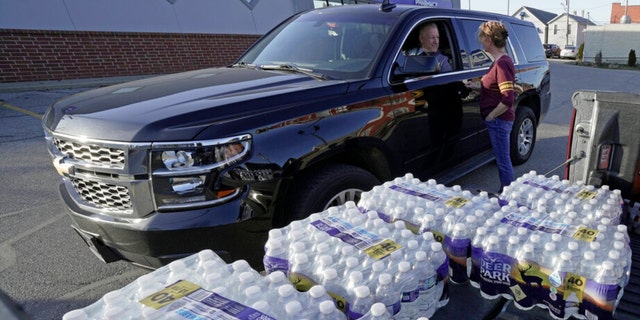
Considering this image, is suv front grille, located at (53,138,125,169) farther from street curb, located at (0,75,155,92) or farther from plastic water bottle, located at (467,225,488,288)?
street curb, located at (0,75,155,92)

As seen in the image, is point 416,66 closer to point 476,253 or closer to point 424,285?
point 476,253

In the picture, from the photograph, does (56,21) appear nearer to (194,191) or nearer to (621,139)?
(194,191)

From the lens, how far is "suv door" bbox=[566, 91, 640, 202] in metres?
2.53

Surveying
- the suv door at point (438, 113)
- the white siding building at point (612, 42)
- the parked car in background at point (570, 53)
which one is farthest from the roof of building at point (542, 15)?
the suv door at point (438, 113)

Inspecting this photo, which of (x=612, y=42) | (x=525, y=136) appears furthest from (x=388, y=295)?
(x=612, y=42)

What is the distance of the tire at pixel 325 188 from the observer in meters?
2.50

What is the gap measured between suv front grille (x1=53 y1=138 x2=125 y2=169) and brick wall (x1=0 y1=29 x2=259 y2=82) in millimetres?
9375

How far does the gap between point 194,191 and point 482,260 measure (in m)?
1.44

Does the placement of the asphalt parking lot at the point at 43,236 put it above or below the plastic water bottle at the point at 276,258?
below

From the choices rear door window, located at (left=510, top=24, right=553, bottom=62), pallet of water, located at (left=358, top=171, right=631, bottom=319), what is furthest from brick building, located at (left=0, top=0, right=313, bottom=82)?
pallet of water, located at (left=358, top=171, right=631, bottom=319)

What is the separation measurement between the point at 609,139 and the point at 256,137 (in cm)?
219

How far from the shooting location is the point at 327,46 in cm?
362

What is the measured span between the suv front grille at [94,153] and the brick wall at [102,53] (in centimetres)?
938

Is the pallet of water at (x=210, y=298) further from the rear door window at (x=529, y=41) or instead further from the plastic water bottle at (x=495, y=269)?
the rear door window at (x=529, y=41)
